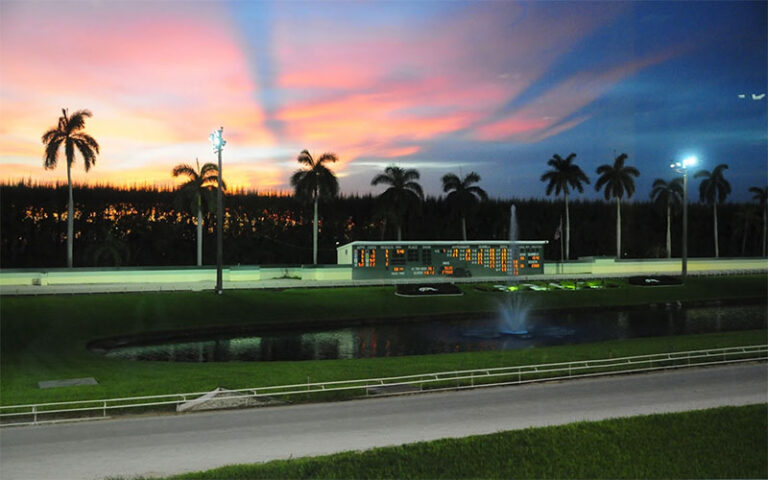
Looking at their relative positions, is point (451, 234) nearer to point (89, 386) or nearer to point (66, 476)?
point (89, 386)

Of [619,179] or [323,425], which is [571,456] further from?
[619,179]

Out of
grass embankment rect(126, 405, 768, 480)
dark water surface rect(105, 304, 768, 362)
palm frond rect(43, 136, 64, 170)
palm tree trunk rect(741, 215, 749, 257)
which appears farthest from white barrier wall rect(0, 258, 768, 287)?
grass embankment rect(126, 405, 768, 480)

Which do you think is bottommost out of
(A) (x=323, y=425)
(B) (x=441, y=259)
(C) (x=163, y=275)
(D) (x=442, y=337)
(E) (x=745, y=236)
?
(D) (x=442, y=337)

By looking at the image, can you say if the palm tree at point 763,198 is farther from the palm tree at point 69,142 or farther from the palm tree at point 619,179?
the palm tree at point 69,142

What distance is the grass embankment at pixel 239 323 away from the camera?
21750 mm

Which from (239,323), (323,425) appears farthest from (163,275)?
(323,425)

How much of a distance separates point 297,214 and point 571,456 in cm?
7433

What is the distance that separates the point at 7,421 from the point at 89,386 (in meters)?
3.87

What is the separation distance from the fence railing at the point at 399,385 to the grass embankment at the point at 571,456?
17.3 feet

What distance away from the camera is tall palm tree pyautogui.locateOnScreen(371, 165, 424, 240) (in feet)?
235

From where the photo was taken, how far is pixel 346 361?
25516 mm

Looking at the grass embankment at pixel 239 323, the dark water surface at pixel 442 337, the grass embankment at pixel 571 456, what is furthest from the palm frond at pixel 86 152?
the grass embankment at pixel 571 456

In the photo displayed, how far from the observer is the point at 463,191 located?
247 feet

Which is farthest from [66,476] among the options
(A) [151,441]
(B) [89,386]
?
(B) [89,386]
